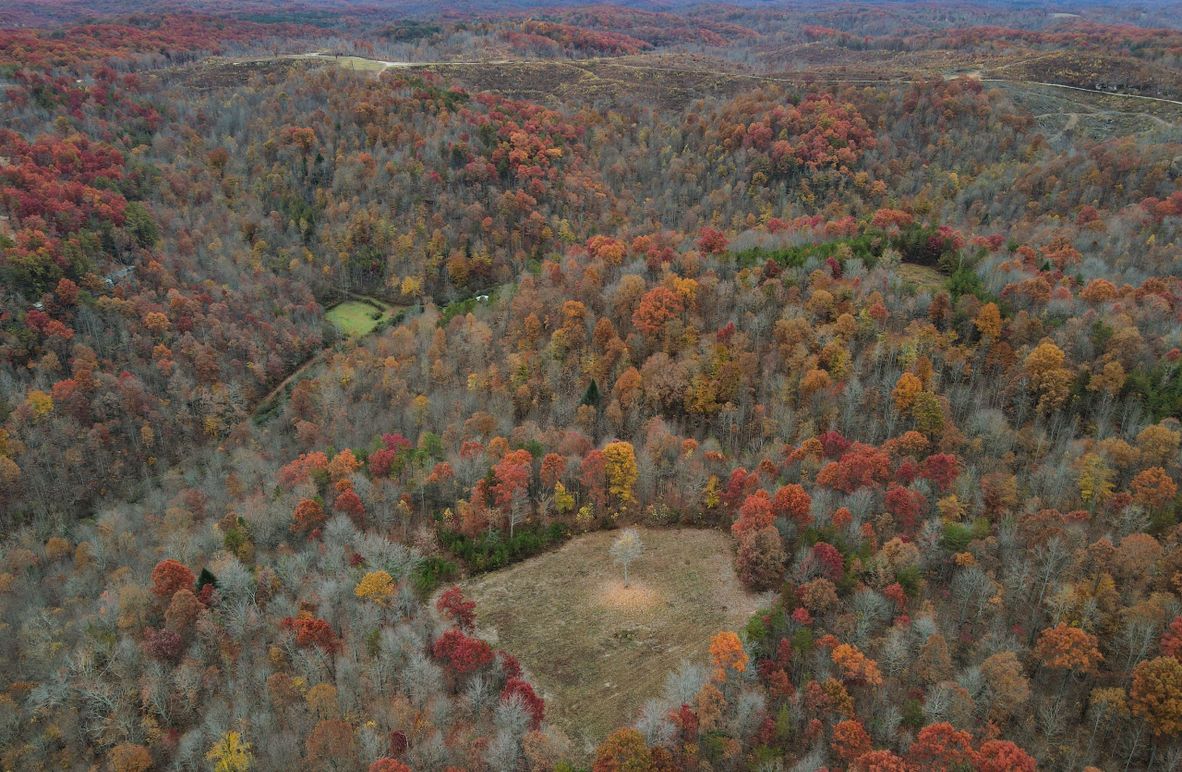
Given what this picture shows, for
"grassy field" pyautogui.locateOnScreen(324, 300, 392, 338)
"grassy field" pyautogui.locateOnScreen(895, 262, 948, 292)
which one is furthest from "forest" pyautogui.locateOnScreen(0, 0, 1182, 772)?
"grassy field" pyautogui.locateOnScreen(324, 300, 392, 338)

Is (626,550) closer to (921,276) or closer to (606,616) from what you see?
(606,616)

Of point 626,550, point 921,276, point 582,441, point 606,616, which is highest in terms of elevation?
point 921,276

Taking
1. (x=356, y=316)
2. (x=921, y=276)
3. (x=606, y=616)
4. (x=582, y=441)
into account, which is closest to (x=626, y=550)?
(x=606, y=616)

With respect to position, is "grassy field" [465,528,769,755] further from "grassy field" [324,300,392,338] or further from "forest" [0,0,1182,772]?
"grassy field" [324,300,392,338]

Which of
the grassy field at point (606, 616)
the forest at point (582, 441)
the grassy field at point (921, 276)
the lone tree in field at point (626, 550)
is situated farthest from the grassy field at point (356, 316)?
the grassy field at point (921, 276)

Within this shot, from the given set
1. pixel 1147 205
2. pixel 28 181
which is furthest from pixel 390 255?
pixel 1147 205

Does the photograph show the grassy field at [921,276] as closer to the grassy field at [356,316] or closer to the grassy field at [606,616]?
the grassy field at [606,616]

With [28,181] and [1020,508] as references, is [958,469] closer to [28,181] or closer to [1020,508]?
[1020,508]
